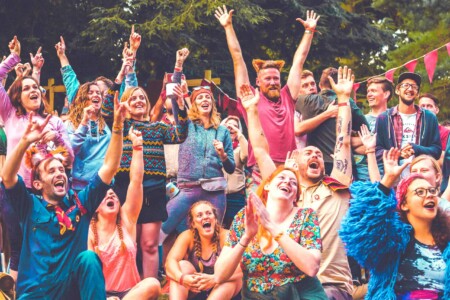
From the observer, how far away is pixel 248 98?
814cm

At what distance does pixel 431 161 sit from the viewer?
720 centimetres

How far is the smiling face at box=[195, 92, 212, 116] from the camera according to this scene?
9.23 metres

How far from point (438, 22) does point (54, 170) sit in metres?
13.3

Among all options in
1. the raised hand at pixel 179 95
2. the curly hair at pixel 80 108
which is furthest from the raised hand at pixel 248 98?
the curly hair at pixel 80 108

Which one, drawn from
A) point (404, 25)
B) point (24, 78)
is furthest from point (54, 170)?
point (404, 25)

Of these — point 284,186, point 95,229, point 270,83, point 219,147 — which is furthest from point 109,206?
point 270,83

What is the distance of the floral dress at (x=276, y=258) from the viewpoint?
675cm

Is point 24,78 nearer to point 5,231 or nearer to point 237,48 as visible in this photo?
point 5,231

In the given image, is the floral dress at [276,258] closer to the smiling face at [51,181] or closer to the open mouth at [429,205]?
the open mouth at [429,205]

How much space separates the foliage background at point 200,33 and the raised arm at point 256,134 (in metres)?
8.52

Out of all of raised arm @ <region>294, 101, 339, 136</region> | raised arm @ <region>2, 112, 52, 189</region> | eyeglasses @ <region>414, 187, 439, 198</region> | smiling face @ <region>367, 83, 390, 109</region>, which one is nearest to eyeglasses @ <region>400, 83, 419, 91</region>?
smiling face @ <region>367, 83, 390, 109</region>

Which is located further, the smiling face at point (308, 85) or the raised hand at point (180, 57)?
the smiling face at point (308, 85)

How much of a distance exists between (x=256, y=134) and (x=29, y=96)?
190 cm

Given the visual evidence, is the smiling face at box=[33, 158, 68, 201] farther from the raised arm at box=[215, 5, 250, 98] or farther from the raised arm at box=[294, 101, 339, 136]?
the raised arm at box=[294, 101, 339, 136]
